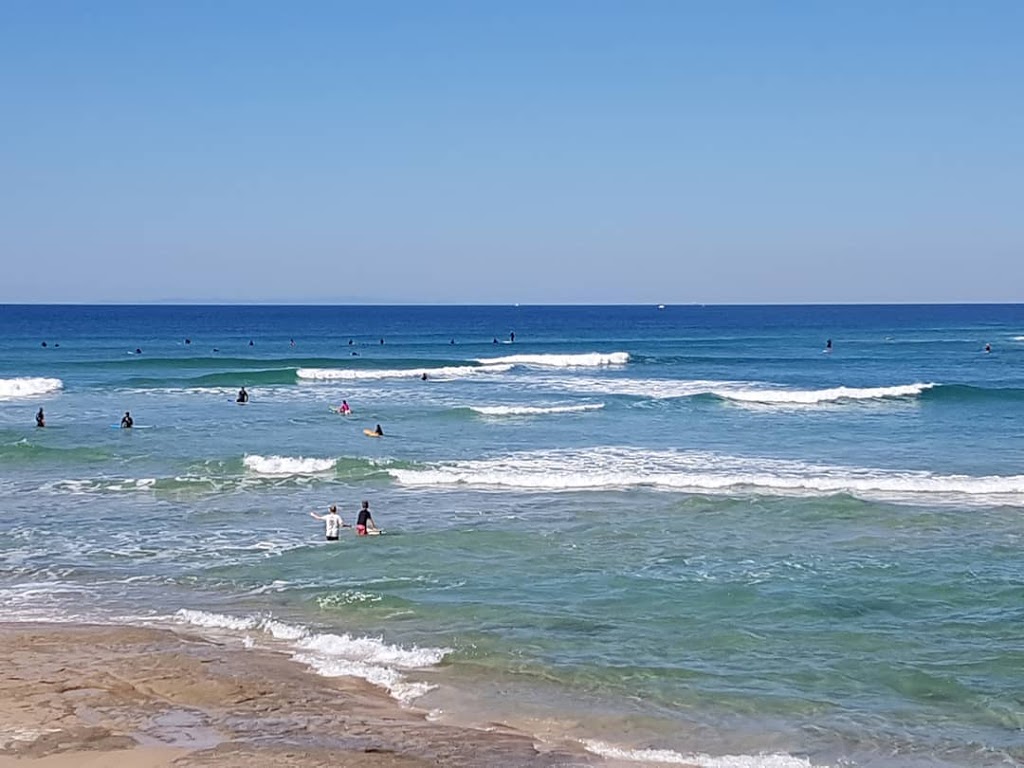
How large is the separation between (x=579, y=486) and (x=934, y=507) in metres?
7.41

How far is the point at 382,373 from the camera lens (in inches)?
2318

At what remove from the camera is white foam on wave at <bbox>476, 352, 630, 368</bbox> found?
220ft

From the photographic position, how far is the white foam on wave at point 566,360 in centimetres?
6694

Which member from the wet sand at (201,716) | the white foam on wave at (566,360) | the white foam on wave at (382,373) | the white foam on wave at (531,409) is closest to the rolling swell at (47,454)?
the white foam on wave at (531,409)

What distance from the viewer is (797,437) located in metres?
33.0

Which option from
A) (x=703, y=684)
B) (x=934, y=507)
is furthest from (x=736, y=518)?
(x=703, y=684)

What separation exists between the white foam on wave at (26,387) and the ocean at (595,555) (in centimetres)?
394

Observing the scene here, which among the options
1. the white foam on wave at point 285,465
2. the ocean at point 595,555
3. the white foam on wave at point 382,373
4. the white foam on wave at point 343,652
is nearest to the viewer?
the ocean at point 595,555

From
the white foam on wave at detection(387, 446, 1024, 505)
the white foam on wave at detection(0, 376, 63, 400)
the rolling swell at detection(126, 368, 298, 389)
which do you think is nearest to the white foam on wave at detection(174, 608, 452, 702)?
the white foam on wave at detection(387, 446, 1024, 505)

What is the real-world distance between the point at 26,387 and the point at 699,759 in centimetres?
4510

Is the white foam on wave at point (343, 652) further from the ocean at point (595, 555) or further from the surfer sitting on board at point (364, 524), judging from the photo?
the surfer sitting on board at point (364, 524)

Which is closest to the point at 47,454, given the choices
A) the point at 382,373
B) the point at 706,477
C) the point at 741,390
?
the point at 706,477

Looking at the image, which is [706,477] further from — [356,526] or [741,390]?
[741,390]

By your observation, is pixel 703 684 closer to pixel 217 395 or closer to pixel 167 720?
pixel 167 720
